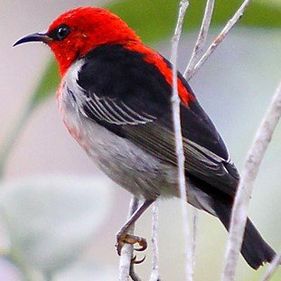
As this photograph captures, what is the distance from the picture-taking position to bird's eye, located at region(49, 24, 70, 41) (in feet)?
15.3

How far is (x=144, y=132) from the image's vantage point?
3.99 meters

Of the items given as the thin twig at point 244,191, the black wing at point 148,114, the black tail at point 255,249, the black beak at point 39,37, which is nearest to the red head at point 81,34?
the black beak at point 39,37

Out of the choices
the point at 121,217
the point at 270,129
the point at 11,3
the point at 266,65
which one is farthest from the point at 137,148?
the point at 11,3

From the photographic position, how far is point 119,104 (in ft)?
13.5

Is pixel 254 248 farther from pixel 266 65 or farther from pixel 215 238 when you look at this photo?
pixel 266 65

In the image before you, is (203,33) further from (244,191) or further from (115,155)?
(244,191)

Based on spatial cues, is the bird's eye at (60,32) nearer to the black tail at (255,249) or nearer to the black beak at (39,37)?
the black beak at (39,37)

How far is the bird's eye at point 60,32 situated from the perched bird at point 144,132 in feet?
0.76

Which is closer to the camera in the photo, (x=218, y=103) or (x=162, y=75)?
(x=162, y=75)

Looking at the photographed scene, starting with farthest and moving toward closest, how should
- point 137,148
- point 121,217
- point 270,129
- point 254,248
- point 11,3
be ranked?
point 11,3 → point 121,217 → point 137,148 → point 254,248 → point 270,129

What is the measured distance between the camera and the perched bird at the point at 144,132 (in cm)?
374

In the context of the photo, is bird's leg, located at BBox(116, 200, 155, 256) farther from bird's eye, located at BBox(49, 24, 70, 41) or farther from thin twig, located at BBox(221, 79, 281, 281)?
thin twig, located at BBox(221, 79, 281, 281)

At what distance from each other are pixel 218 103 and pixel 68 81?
0.93m

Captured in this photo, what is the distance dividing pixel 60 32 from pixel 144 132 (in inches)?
36.9
